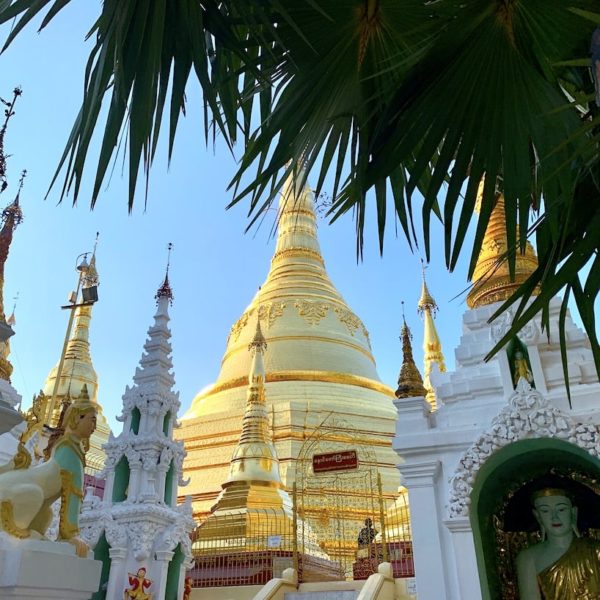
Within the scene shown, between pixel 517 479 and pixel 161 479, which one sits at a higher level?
pixel 161 479

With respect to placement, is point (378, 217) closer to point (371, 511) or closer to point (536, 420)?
point (536, 420)

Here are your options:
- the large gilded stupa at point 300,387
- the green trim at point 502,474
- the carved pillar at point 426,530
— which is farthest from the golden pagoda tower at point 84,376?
the green trim at point 502,474

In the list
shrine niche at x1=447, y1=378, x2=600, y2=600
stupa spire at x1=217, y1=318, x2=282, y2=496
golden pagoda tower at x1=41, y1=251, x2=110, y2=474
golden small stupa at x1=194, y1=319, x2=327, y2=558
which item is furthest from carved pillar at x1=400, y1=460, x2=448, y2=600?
golden pagoda tower at x1=41, y1=251, x2=110, y2=474

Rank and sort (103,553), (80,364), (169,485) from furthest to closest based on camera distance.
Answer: (80,364) < (169,485) < (103,553)

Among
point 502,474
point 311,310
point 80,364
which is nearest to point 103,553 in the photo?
point 502,474

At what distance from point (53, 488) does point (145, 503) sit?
4.58 m

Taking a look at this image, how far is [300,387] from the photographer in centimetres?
1884

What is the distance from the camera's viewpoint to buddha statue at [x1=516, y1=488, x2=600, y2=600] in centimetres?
471

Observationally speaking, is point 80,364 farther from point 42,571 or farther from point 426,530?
point 42,571

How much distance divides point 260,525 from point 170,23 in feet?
32.3

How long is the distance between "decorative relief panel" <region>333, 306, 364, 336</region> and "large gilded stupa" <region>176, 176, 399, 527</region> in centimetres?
4

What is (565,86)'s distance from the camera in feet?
7.96

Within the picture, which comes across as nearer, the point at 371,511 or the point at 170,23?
the point at 170,23

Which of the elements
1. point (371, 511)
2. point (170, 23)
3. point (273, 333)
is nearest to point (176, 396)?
point (371, 511)
